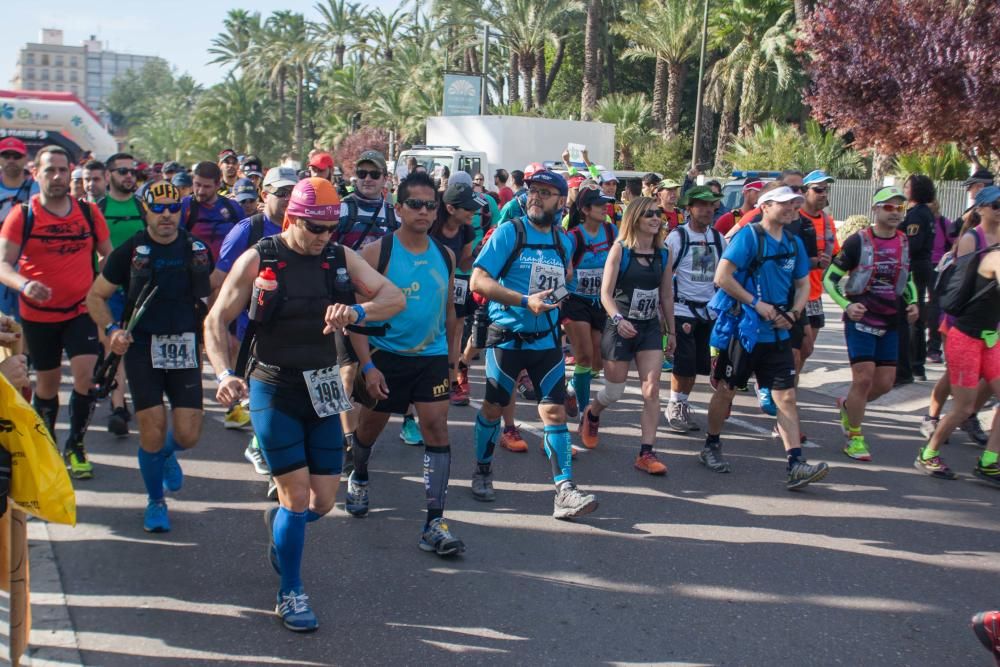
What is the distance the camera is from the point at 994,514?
645 cm

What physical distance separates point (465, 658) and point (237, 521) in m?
2.21

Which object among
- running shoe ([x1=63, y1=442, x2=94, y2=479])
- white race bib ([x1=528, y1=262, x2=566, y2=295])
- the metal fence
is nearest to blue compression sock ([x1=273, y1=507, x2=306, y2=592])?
white race bib ([x1=528, y1=262, x2=566, y2=295])

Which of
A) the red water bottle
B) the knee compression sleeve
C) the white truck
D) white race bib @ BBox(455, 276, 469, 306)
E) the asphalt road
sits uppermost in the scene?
the white truck

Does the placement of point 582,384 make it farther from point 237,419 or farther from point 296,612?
point 296,612

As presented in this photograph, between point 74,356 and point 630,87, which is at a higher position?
point 630,87

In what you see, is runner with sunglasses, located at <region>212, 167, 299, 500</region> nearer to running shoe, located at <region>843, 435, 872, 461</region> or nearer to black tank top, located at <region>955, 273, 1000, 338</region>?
running shoe, located at <region>843, 435, 872, 461</region>

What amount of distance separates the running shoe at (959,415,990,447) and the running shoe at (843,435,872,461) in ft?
3.89

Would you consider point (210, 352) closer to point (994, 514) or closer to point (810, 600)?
point (810, 600)

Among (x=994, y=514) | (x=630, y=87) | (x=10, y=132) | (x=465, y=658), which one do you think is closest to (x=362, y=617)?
(x=465, y=658)

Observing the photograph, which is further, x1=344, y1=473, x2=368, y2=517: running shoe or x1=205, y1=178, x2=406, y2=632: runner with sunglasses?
x1=344, y1=473, x2=368, y2=517: running shoe

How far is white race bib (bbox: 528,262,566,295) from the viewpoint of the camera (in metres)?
6.37

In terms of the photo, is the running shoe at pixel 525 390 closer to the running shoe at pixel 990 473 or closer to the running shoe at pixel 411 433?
the running shoe at pixel 411 433

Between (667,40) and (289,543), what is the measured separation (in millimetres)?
34877

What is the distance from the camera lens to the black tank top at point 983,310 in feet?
22.6
